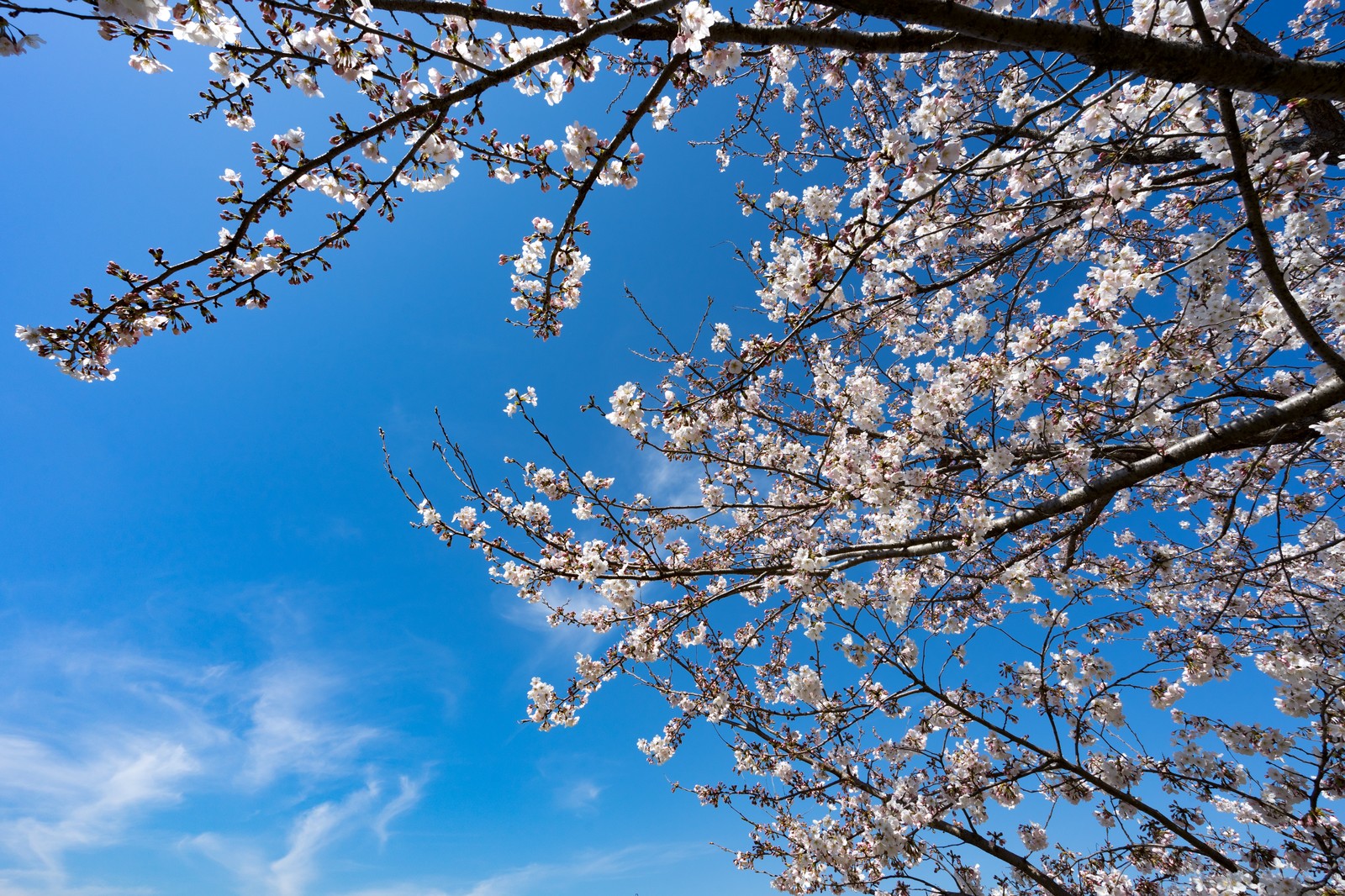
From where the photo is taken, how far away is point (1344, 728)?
4105 mm

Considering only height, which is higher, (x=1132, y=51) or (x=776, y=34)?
(x=776, y=34)

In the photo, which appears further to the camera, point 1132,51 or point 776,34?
point 776,34

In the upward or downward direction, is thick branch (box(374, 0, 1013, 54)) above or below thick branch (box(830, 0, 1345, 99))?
above

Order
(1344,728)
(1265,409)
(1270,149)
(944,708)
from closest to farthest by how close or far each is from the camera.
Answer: (1270,149)
(1265,409)
(1344,728)
(944,708)

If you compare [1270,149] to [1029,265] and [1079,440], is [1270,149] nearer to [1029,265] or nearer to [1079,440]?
[1029,265]

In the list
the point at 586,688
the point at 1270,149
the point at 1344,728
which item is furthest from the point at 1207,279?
the point at 586,688

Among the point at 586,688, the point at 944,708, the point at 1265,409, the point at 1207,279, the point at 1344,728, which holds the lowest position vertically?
the point at 1344,728

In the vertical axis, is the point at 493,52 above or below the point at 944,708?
above

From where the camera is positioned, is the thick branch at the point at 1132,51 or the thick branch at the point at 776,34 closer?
the thick branch at the point at 1132,51

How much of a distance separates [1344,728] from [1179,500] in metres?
3.60

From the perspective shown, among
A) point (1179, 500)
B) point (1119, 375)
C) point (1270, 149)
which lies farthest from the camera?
point (1179, 500)

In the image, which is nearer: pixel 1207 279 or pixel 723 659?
pixel 1207 279

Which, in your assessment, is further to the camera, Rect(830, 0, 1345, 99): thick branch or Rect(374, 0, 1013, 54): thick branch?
Rect(374, 0, 1013, 54): thick branch

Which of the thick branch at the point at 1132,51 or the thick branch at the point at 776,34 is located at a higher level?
the thick branch at the point at 776,34
